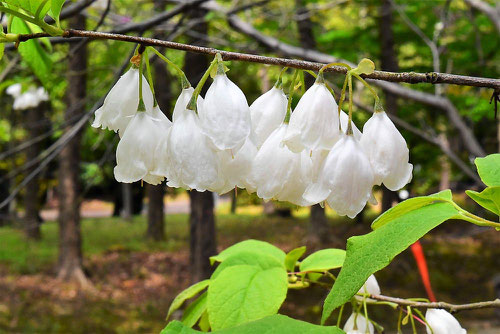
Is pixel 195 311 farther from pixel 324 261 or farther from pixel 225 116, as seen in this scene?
pixel 225 116

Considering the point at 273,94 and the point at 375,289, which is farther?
the point at 375,289

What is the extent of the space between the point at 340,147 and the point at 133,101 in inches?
14.7

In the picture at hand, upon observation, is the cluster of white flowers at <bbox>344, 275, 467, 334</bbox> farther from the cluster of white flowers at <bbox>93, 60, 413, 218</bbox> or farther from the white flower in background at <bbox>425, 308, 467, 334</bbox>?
the cluster of white flowers at <bbox>93, 60, 413, 218</bbox>

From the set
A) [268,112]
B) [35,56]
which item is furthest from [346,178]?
[35,56]

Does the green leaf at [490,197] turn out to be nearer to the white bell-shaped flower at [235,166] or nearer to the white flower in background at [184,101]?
the white bell-shaped flower at [235,166]

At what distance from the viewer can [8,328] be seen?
300 inches

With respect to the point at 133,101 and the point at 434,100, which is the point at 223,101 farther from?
the point at 434,100

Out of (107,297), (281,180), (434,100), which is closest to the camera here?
(281,180)

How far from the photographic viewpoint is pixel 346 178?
2.67ft

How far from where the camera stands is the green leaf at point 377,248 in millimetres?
620

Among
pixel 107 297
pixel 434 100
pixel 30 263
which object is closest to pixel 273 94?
pixel 434 100

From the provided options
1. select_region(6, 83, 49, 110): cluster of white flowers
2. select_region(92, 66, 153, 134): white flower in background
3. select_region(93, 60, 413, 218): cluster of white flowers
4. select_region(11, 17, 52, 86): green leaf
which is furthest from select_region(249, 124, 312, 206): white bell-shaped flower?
select_region(6, 83, 49, 110): cluster of white flowers

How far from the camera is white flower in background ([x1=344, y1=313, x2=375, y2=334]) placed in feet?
3.56

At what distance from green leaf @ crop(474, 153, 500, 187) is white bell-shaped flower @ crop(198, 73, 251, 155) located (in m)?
0.37
